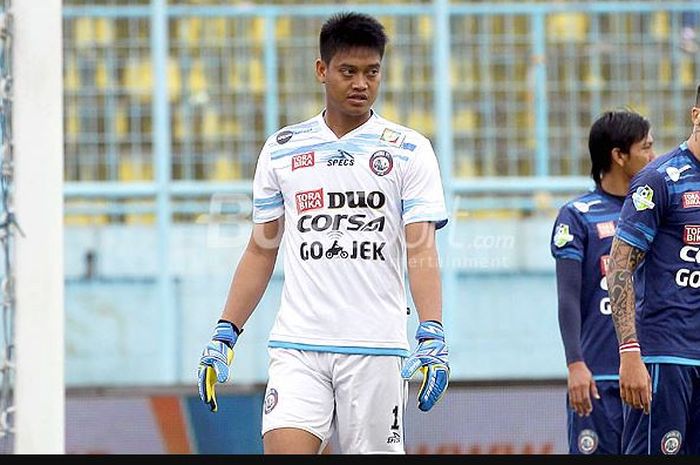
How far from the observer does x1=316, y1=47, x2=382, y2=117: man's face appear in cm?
616

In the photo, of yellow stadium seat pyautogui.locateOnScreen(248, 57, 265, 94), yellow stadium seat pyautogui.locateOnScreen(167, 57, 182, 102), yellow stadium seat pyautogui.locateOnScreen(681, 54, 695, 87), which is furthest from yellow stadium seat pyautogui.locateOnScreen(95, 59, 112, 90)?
yellow stadium seat pyautogui.locateOnScreen(681, 54, 695, 87)

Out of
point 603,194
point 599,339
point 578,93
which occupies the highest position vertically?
point 578,93

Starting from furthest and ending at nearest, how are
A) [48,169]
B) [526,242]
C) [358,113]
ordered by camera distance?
[526,242], [48,169], [358,113]

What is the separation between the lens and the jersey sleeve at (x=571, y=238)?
298 inches

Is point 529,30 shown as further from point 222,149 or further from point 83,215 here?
point 83,215

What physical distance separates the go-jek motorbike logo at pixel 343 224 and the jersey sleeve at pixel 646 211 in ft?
3.19

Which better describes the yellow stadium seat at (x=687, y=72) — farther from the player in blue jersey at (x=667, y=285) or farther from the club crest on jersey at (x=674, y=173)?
the club crest on jersey at (x=674, y=173)

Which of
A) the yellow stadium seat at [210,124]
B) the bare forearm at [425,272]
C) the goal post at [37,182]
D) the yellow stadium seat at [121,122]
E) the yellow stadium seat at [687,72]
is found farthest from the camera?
the yellow stadium seat at [687,72]

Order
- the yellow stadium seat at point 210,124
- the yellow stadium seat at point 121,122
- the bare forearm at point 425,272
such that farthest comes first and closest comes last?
the yellow stadium seat at point 210,124 → the yellow stadium seat at point 121,122 → the bare forearm at point 425,272

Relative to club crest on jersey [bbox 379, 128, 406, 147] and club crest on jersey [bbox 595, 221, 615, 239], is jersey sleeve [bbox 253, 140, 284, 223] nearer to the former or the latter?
club crest on jersey [bbox 379, 128, 406, 147]

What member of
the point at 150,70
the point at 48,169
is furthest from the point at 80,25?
the point at 48,169

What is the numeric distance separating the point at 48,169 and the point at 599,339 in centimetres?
247

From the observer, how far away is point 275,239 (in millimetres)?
6410

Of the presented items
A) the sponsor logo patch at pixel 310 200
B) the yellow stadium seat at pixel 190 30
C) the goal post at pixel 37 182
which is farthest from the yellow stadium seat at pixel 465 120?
the sponsor logo patch at pixel 310 200
